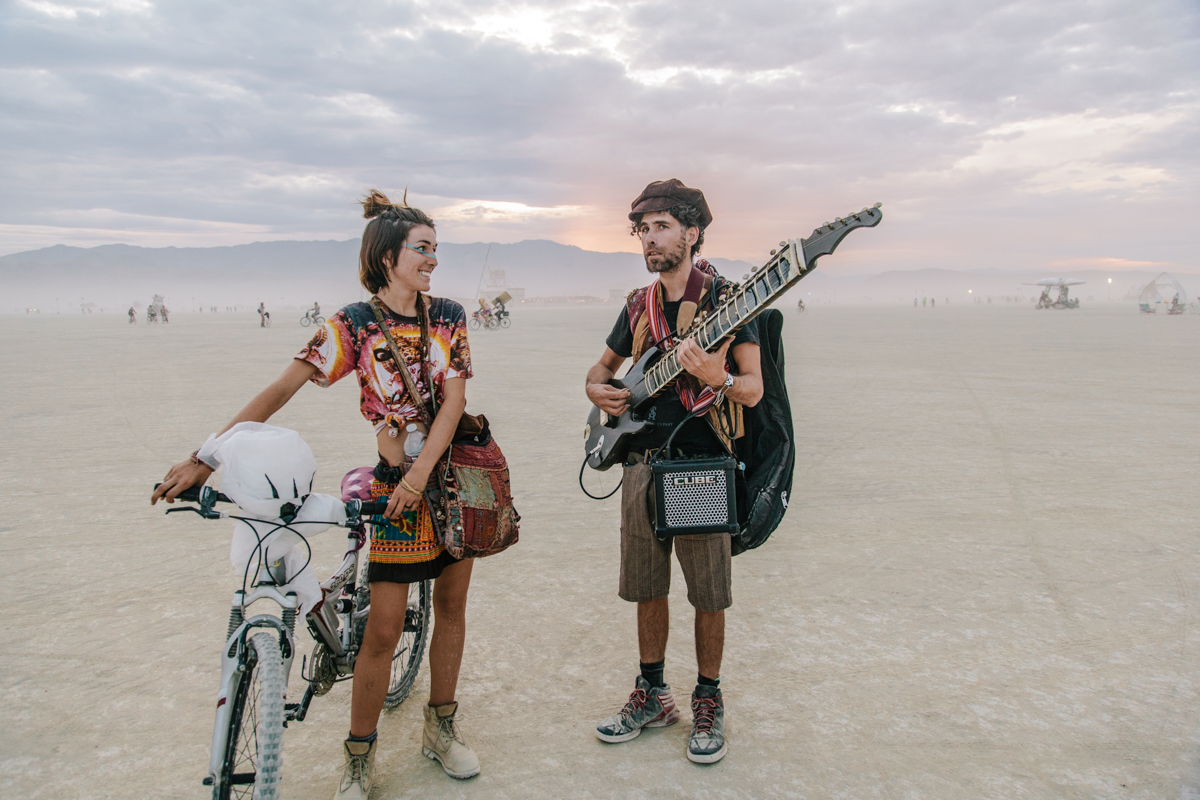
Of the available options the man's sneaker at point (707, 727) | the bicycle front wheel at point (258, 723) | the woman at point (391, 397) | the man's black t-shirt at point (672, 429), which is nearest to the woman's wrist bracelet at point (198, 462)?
the woman at point (391, 397)

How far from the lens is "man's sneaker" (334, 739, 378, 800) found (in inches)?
96.8

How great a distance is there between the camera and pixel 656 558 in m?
2.87

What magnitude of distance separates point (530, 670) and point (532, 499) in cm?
264

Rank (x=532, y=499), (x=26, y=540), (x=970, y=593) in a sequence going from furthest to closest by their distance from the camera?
(x=532, y=499), (x=26, y=540), (x=970, y=593)

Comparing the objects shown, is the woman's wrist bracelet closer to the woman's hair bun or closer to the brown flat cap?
the woman's hair bun

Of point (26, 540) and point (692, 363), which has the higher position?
point (692, 363)

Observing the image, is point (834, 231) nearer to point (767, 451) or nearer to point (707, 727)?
point (767, 451)

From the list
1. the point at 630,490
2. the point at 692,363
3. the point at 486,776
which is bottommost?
the point at 486,776

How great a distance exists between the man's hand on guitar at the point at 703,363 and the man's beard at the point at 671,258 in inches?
14.9

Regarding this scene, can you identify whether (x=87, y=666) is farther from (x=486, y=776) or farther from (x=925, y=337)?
(x=925, y=337)

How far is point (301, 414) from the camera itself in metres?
9.65

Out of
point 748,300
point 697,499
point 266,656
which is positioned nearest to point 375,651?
point 266,656

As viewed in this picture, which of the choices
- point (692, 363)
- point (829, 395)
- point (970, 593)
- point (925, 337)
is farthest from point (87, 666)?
point (925, 337)

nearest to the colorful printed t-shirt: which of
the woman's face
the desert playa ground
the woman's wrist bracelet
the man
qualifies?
the woman's face
